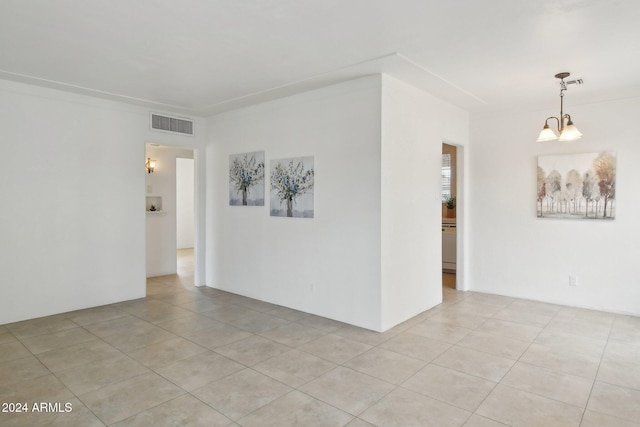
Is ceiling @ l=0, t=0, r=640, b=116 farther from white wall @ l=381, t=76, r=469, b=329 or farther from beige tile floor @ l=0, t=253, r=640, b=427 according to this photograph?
beige tile floor @ l=0, t=253, r=640, b=427

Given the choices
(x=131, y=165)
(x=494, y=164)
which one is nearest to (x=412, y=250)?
(x=494, y=164)

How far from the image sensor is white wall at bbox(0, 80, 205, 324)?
4.34 m

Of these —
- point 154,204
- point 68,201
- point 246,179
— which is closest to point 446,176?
point 246,179

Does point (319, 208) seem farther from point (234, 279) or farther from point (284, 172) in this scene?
point (234, 279)

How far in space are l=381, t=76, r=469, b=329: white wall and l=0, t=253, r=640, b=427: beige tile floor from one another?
369 mm

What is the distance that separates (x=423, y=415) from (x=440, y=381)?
21.0 inches

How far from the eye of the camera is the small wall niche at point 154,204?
722 centimetres

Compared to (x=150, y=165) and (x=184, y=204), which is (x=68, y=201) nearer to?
(x=150, y=165)

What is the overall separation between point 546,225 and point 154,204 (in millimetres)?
6630

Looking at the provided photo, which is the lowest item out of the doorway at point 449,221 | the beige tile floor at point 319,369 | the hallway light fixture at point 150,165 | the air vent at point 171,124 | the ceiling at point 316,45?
the beige tile floor at point 319,369

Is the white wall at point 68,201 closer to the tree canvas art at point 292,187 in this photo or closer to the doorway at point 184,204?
the tree canvas art at point 292,187

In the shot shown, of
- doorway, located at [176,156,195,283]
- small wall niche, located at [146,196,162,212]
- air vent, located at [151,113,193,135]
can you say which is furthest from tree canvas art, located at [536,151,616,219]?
doorway, located at [176,156,195,283]

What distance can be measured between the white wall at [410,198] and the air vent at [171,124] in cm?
336

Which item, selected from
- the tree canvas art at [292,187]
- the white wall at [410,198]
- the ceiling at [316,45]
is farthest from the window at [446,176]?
→ the tree canvas art at [292,187]
